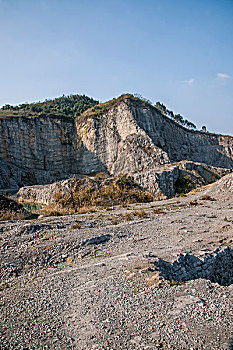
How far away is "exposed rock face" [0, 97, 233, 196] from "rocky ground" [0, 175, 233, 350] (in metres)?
34.9

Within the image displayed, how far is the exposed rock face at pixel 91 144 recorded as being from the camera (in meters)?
46.3

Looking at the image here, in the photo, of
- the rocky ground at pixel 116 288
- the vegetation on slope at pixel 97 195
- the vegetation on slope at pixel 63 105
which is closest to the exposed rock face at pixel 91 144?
the vegetation on slope at pixel 63 105

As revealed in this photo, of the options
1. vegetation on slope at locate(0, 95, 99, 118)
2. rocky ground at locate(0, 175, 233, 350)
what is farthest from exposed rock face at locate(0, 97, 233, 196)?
rocky ground at locate(0, 175, 233, 350)

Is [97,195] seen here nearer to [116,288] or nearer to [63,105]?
[116,288]

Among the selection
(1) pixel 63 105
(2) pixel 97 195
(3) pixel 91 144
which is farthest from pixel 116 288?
(1) pixel 63 105

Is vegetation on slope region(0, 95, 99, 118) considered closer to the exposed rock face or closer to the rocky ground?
the exposed rock face

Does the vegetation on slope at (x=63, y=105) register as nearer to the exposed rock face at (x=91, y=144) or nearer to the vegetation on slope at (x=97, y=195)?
the exposed rock face at (x=91, y=144)

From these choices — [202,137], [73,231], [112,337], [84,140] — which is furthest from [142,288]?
[202,137]

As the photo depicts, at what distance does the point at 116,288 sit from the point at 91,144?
164 feet

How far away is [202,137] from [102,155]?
99.1ft

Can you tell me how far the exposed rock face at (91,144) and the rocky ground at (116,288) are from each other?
34950mm

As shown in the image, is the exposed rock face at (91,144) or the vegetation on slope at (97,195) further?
the exposed rock face at (91,144)

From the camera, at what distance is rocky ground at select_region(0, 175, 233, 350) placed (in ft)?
12.4

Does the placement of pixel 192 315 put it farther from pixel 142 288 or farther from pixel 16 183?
pixel 16 183
